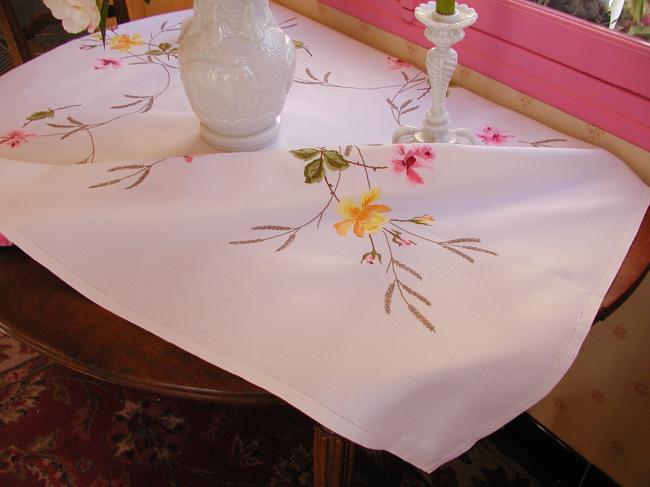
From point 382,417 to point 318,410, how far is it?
6 centimetres

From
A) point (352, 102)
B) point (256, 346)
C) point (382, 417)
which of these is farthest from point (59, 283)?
point (352, 102)

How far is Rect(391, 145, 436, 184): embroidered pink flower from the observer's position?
0.76m

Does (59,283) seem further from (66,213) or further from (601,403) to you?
(601,403)

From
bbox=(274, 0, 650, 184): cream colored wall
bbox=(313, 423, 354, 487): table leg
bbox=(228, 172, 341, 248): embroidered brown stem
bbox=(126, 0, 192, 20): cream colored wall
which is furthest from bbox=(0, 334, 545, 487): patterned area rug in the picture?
bbox=(126, 0, 192, 20): cream colored wall

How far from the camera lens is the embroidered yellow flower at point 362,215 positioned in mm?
722

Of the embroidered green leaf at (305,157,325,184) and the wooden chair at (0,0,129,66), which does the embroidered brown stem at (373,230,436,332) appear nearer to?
the embroidered green leaf at (305,157,325,184)

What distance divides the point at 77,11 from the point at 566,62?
671mm

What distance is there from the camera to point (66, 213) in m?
0.72

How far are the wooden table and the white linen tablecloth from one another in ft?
0.06

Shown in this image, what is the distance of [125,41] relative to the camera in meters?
1.21

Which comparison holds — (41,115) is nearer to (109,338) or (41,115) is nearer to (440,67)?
(109,338)

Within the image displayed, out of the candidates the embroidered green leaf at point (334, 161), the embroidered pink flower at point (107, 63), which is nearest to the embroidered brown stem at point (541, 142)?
the embroidered green leaf at point (334, 161)

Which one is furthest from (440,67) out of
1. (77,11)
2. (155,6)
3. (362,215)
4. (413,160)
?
(155,6)

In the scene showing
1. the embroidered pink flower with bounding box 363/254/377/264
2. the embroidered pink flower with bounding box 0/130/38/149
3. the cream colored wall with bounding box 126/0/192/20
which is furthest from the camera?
the cream colored wall with bounding box 126/0/192/20
